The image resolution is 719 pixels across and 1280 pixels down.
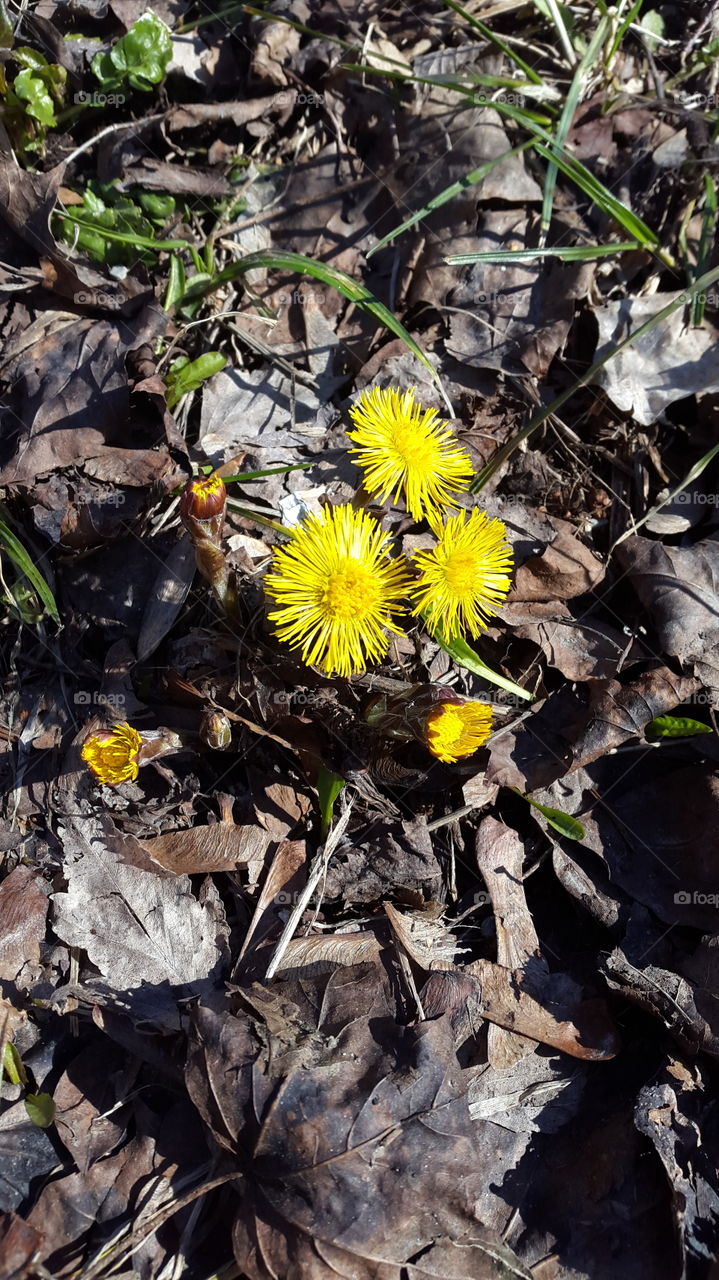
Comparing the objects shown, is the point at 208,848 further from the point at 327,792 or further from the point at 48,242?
the point at 48,242

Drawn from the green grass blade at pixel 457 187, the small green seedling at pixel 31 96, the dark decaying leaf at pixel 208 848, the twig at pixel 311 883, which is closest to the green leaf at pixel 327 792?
the twig at pixel 311 883

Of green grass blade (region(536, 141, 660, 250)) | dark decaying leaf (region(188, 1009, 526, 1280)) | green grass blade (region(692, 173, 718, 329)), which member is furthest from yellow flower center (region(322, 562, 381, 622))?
green grass blade (region(692, 173, 718, 329))

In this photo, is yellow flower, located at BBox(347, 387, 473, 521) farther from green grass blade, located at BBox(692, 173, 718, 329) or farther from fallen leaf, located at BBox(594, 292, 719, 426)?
green grass blade, located at BBox(692, 173, 718, 329)

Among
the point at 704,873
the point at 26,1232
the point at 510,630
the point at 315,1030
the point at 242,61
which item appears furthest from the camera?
the point at 242,61

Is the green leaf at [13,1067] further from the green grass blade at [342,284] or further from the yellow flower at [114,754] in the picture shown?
the green grass blade at [342,284]

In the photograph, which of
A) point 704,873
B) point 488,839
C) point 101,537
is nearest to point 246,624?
point 101,537

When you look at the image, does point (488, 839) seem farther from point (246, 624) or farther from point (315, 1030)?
point (246, 624)
